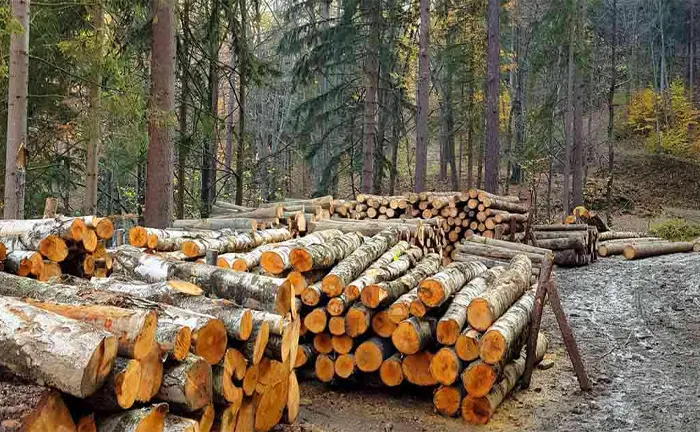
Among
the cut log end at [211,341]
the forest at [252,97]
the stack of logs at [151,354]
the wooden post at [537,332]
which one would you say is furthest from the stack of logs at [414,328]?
the forest at [252,97]

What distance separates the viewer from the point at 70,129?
1106cm

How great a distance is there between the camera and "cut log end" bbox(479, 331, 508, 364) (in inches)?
209

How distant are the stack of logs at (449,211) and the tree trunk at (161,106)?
3602 mm

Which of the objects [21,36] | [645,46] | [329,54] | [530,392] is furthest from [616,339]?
[645,46]

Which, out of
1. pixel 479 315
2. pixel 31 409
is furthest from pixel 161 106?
pixel 31 409

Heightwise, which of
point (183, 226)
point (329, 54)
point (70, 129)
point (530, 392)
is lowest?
point (530, 392)

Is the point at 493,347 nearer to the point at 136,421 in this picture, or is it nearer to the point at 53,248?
the point at 136,421

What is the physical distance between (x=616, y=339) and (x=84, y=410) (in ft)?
23.1

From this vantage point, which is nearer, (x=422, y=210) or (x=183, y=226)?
(x=183, y=226)

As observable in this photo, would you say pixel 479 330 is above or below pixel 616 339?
above

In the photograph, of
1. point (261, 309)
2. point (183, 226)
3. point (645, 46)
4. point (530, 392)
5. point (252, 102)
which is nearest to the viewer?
point (261, 309)

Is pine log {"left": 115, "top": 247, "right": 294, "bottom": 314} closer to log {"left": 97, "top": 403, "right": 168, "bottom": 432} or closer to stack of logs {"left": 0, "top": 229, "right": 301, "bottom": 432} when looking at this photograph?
stack of logs {"left": 0, "top": 229, "right": 301, "bottom": 432}

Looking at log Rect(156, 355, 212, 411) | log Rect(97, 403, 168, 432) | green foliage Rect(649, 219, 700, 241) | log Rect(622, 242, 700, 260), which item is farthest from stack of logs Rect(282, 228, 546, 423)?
green foliage Rect(649, 219, 700, 241)

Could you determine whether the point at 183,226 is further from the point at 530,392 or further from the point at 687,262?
the point at 687,262
